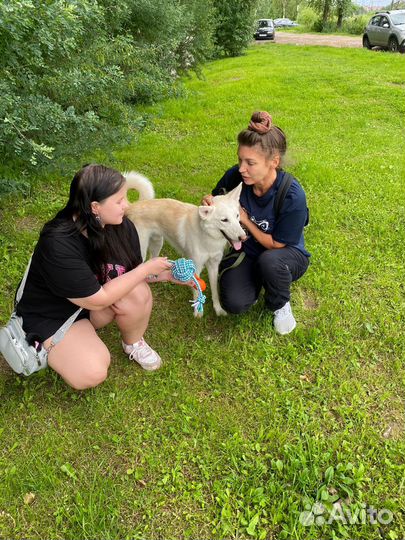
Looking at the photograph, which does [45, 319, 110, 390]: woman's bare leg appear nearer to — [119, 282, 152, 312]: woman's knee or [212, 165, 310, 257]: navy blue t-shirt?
[119, 282, 152, 312]: woman's knee

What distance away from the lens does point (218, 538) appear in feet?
6.70

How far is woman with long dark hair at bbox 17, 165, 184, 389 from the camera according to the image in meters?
2.25

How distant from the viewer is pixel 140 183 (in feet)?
11.7

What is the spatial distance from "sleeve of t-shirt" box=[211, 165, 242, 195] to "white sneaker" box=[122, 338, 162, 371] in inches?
57.5

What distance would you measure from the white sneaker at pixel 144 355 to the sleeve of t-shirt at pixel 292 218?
1.35 m

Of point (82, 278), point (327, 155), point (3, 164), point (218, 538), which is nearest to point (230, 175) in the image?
point (82, 278)

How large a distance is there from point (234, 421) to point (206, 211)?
152 cm

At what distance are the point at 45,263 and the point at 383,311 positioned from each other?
2827mm

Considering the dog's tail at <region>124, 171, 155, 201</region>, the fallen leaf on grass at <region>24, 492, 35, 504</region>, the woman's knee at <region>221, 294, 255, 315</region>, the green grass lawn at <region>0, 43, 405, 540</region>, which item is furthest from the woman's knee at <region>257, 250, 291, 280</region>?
the fallen leaf on grass at <region>24, 492, 35, 504</region>

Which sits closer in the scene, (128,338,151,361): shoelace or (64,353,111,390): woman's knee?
(64,353,111,390): woman's knee

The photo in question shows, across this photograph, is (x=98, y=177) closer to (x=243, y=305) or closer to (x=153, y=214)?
(x=153, y=214)

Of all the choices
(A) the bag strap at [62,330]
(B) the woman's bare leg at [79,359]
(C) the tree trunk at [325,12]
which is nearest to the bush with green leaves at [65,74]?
(A) the bag strap at [62,330]

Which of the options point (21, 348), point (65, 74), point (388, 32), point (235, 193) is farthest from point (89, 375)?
point (388, 32)

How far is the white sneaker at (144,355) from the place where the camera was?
2.95 m
